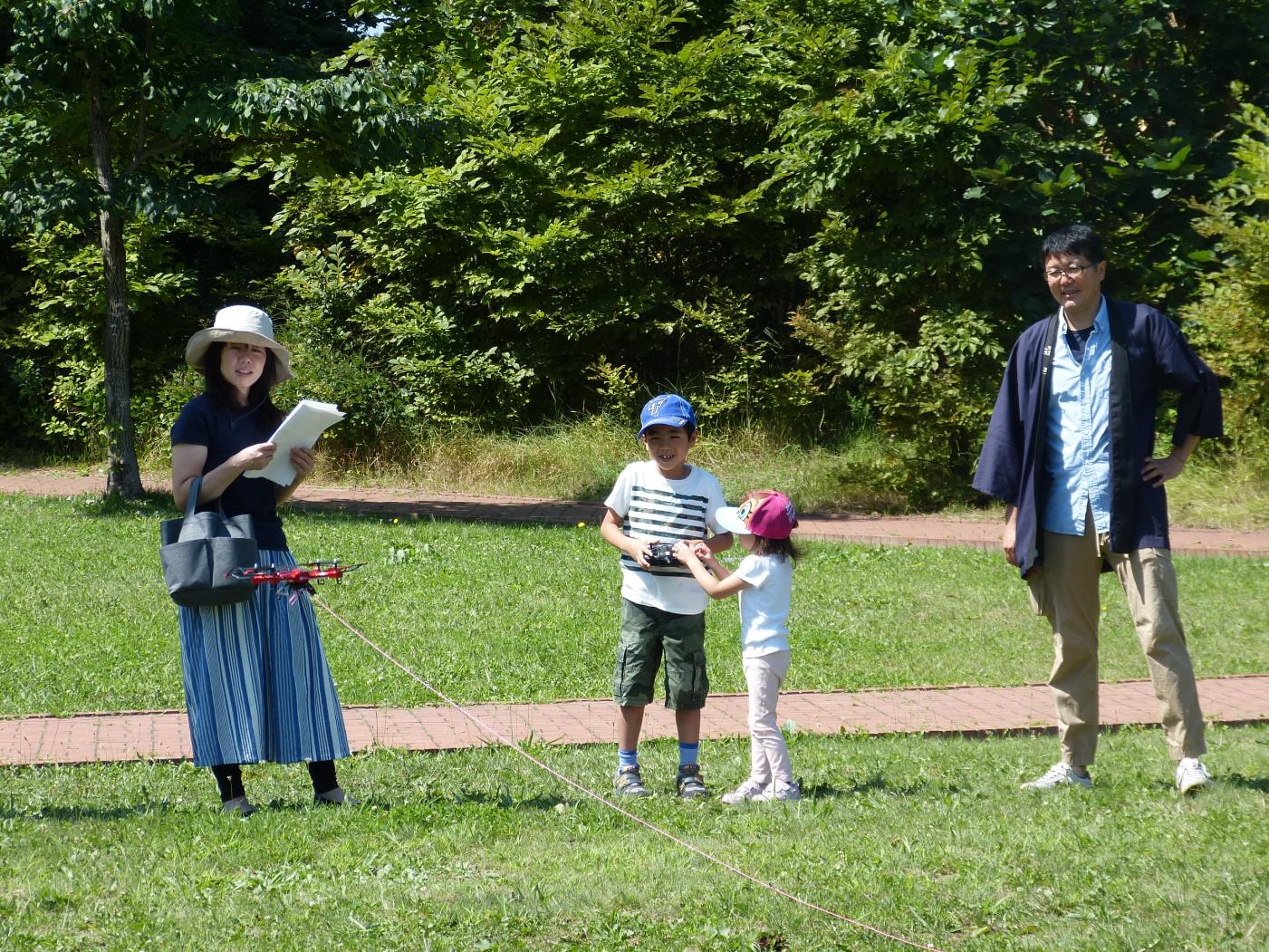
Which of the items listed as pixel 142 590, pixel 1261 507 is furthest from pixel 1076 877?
pixel 1261 507

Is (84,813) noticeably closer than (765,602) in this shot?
Yes

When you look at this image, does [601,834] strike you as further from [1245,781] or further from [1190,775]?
[1245,781]

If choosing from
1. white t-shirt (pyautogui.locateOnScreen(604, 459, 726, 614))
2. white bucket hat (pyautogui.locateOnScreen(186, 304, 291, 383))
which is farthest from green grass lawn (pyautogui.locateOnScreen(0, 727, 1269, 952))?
white bucket hat (pyautogui.locateOnScreen(186, 304, 291, 383))

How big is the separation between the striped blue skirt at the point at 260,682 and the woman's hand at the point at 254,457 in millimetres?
417

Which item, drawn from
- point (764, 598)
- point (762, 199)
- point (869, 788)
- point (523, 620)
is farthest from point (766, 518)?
point (762, 199)

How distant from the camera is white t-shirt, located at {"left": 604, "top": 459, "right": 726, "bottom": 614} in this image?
5602 millimetres

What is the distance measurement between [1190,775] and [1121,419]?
1.36 meters

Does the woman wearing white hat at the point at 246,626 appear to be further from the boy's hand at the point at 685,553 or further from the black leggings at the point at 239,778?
the boy's hand at the point at 685,553

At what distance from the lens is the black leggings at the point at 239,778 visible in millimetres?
5250

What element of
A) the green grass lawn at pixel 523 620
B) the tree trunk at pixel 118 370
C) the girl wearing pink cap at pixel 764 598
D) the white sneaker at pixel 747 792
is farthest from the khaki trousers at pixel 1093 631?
the tree trunk at pixel 118 370

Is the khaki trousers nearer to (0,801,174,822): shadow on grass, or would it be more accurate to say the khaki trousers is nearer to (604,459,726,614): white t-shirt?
(604,459,726,614): white t-shirt

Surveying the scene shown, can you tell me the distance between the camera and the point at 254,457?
16.3 feet

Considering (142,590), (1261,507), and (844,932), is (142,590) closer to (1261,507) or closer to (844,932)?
(844,932)

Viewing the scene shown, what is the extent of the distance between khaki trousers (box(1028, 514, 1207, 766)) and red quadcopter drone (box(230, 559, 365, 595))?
2.71 m
